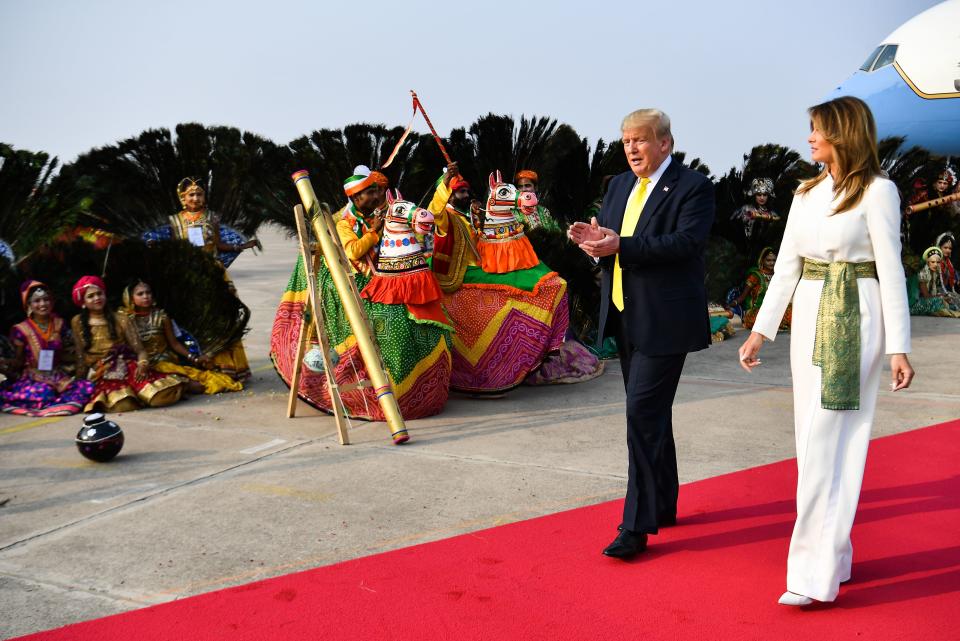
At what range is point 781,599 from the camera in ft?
10.6

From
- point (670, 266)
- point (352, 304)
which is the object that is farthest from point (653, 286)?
point (352, 304)

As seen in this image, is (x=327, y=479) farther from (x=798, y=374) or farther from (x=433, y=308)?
(x=798, y=374)

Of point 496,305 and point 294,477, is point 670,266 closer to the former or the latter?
point 294,477

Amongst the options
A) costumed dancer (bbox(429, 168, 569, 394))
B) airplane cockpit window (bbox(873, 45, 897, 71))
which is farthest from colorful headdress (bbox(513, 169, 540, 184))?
airplane cockpit window (bbox(873, 45, 897, 71))

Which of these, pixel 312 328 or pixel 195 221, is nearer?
pixel 312 328

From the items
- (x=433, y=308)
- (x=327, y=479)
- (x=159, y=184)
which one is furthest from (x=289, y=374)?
(x=159, y=184)

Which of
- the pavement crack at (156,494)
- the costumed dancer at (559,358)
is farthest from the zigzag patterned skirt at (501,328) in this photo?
the pavement crack at (156,494)

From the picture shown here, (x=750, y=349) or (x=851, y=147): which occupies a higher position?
(x=851, y=147)

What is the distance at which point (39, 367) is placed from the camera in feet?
21.5

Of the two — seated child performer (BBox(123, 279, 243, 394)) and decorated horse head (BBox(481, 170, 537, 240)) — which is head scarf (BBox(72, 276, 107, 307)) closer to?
seated child performer (BBox(123, 279, 243, 394))

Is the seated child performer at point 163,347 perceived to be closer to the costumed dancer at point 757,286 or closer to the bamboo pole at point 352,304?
the bamboo pole at point 352,304

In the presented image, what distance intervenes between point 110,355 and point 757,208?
7.31m

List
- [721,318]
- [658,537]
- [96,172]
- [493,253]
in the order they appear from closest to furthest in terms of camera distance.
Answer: [658,537] < [493,253] < [96,172] < [721,318]

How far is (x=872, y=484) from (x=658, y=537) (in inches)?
55.9
